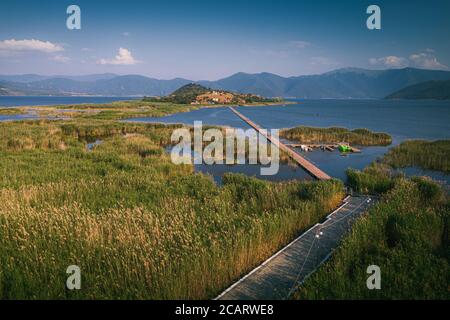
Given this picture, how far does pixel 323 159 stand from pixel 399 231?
768 inches

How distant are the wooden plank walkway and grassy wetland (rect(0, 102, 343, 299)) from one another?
405 mm

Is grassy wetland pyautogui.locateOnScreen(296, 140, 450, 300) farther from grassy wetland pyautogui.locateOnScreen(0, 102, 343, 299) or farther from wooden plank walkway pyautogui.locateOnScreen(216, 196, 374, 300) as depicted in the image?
grassy wetland pyautogui.locateOnScreen(0, 102, 343, 299)

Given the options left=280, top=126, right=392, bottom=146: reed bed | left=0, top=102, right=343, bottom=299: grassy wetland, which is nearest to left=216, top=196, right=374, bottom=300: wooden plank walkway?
left=0, top=102, right=343, bottom=299: grassy wetland

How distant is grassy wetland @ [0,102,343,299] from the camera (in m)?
6.48

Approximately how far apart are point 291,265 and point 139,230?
13.3 ft

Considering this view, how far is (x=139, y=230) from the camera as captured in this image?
27.5ft

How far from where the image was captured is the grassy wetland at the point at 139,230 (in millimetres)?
6477

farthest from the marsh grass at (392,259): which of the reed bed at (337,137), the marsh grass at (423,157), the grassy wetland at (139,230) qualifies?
the reed bed at (337,137)

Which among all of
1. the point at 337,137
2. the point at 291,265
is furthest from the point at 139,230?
the point at 337,137
